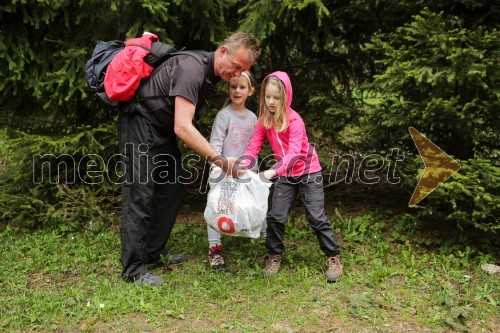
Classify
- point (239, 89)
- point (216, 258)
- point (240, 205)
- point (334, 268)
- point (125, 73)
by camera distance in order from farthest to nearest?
1. point (216, 258)
2. point (239, 89)
3. point (334, 268)
4. point (240, 205)
5. point (125, 73)

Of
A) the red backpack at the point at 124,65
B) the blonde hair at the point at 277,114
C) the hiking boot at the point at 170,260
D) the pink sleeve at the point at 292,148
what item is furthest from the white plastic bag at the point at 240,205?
the red backpack at the point at 124,65

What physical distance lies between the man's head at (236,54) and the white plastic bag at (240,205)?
91 cm

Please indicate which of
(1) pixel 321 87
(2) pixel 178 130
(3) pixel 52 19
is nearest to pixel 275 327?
(2) pixel 178 130

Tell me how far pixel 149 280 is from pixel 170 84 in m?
1.75

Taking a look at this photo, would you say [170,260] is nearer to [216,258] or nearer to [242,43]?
[216,258]

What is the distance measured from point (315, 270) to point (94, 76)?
105 inches

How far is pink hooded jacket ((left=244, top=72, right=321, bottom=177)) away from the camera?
14.5 ft

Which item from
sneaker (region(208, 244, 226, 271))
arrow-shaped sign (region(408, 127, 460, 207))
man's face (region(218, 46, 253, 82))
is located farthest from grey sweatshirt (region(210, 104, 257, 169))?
arrow-shaped sign (region(408, 127, 460, 207))

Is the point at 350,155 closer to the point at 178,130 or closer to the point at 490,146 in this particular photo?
the point at 490,146

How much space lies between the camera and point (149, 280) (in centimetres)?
440

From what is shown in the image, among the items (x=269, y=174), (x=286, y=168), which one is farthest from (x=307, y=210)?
(x=269, y=174)

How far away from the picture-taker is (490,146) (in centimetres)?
538

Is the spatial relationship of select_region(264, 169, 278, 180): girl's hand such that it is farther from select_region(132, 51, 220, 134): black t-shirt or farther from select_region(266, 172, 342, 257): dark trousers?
select_region(132, 51, 220, 134): black t-shirt

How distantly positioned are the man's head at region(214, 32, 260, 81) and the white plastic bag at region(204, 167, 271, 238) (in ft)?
2.99
